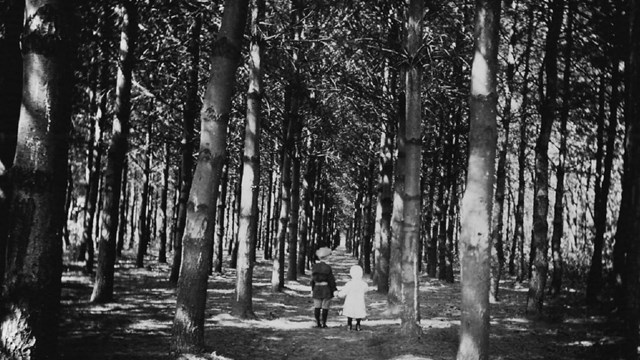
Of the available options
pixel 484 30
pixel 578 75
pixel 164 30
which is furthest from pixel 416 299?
pixel 578 75

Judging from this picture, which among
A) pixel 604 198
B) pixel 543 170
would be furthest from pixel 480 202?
pixel 604 198

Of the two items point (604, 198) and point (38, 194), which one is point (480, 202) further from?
point (604, 198)

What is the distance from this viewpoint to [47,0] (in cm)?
457

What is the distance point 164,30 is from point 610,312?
1639 centimetres

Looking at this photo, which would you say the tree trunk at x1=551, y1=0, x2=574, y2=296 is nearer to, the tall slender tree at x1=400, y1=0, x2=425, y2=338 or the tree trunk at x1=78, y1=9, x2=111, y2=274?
the tall slender tree at x1=400, y1=0, x2=425, y2=338

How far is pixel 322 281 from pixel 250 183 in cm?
320

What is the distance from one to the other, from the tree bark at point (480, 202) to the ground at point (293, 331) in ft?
9.02

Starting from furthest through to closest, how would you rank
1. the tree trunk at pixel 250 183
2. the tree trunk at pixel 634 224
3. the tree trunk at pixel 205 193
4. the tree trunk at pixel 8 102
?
1. the tree trunk at pixel 250 183
2. the tree trunk at pixel 634 224
3. the tree trunk at pixel 205 193
4. the tree trunk at pixel 8 102

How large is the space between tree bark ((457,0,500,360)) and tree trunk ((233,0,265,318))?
699cm

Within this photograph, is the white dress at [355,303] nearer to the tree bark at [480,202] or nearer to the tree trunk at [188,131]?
the tree bark at [480,202]

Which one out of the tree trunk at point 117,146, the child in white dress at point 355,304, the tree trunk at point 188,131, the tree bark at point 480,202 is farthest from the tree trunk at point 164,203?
the tree bark at point 480,202

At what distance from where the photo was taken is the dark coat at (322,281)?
11984 mm

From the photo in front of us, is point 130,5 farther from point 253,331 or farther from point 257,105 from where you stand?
point 253,331

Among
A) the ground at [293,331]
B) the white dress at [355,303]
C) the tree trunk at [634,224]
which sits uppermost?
the tree trunk at [634,224]
